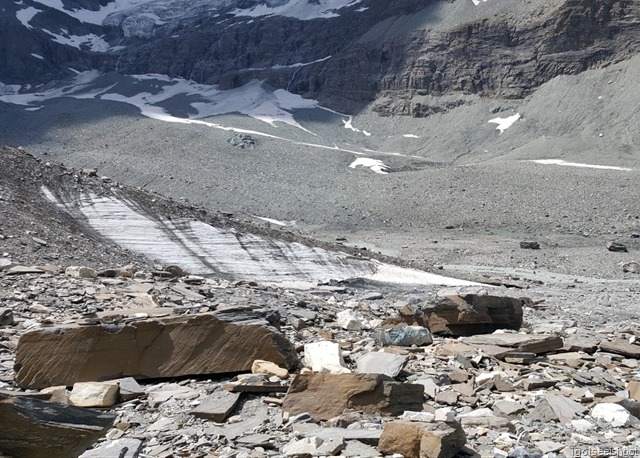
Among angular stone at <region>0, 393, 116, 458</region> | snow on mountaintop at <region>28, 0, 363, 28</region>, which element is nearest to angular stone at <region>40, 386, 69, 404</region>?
angular stone at <region>0, 393, 116, 458</region>

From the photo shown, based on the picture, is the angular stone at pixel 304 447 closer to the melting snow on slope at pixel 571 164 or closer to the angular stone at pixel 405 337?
the angular stone at pixel 405 337

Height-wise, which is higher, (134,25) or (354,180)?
(134,25)

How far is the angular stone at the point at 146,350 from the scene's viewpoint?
238 inches

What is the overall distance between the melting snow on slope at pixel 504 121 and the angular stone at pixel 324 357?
67.8 m

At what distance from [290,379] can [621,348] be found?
13.9 feet

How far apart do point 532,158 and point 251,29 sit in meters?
69.3

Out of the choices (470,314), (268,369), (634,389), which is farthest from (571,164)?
(268,369)

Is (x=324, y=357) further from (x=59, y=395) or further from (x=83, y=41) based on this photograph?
(x=83, y=41)

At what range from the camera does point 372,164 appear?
5900 cm

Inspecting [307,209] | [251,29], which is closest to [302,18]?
[251,29]

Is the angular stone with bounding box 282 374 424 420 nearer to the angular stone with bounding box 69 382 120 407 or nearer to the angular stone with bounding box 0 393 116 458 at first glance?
the angular stone with bounding box 69 382 120 407

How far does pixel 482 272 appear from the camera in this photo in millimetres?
25797

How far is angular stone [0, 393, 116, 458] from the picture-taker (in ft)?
11.5

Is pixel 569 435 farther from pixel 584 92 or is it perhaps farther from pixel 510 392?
pixel 584 92
